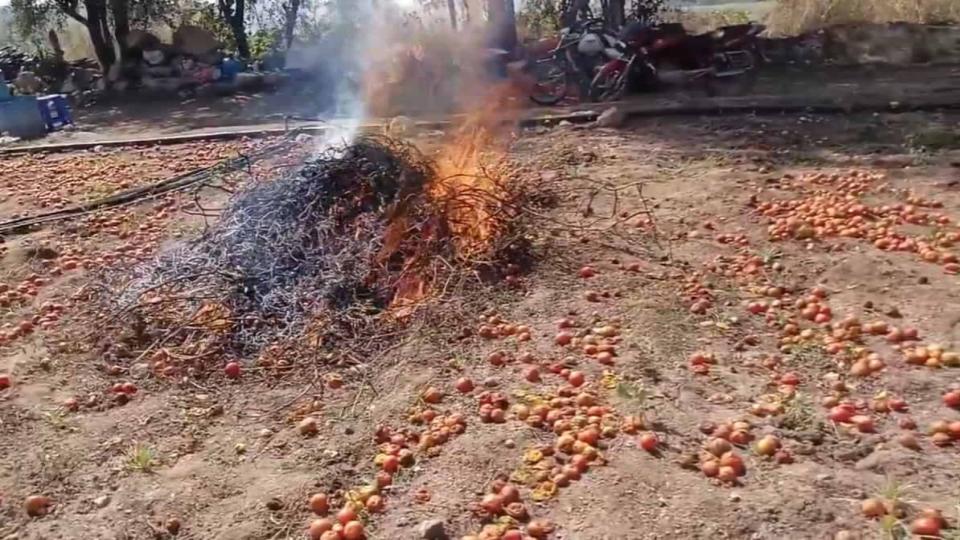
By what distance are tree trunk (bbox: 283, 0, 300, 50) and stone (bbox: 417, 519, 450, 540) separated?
1767 cm

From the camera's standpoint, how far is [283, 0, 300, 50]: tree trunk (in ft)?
62.8

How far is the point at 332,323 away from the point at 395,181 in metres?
1.34

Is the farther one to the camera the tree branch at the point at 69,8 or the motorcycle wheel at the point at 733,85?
the tree branch at the point at 69,8

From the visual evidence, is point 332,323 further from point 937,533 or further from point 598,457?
point 937,533

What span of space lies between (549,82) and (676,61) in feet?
5.98

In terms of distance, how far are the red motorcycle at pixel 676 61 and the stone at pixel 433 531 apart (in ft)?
31.3

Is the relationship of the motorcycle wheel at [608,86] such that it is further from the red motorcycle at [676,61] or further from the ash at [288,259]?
the ash at [288,259]

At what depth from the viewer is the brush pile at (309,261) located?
4.66 meters

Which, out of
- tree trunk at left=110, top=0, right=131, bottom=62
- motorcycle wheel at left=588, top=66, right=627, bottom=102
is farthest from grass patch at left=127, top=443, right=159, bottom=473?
tree trunk at left=110, top=0, right=131, bottom=62

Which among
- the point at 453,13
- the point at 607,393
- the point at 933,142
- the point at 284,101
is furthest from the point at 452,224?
the point at 453,13

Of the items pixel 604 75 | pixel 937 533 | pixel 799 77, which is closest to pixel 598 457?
pixel 937 533

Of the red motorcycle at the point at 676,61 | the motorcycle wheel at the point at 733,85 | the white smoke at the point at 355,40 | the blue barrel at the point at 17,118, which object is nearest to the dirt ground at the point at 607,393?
the motorcycle wheel at the point at 733,85

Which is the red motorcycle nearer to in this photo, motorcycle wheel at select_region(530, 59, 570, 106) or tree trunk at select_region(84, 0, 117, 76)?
motorcycle wheel at select_region(530, 59, 570, 106)

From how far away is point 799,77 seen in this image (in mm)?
12953
